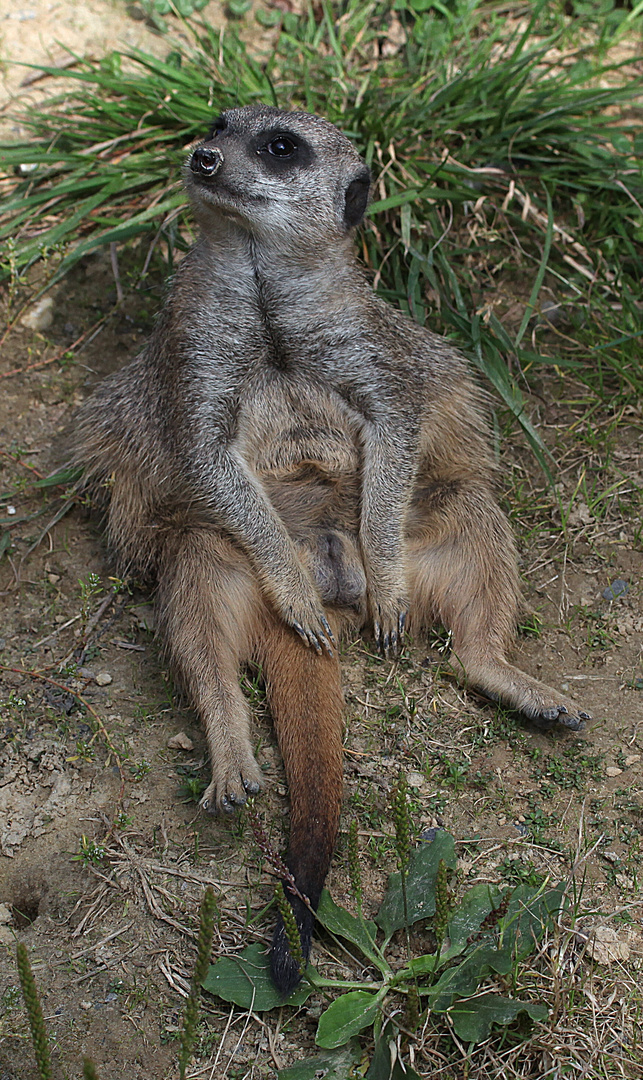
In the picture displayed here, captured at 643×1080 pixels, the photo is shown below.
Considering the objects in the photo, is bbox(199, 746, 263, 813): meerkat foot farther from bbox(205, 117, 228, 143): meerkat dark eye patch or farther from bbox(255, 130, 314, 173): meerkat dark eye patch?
bbox(205, 117, 228, 143): meerkat dark eye patch

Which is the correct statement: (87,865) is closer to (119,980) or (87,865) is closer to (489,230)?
(119,980)

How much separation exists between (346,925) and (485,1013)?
0.37 m

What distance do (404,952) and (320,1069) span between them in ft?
1.15

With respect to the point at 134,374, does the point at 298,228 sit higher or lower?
higher

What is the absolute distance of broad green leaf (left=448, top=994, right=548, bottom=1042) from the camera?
2.09 meters

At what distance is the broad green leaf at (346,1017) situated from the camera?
2.09 m

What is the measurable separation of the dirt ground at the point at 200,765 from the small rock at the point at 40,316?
0.52 feet

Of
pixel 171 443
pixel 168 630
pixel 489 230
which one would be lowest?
pixel 168 630

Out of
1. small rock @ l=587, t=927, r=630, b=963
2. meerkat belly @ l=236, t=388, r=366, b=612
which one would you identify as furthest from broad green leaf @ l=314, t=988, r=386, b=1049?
meerkat belly @ l=236, t=388, r=366, b=612

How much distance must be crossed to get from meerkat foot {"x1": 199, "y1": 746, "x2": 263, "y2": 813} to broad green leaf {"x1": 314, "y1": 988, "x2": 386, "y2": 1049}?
0.61 meters

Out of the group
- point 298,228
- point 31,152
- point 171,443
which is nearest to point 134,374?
point 171,443

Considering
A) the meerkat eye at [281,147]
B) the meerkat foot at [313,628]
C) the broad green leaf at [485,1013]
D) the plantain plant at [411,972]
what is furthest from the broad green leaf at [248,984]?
the meerkat eye at [281,147]

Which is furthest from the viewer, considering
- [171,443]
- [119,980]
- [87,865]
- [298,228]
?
[171,443]

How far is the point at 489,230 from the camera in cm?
399
